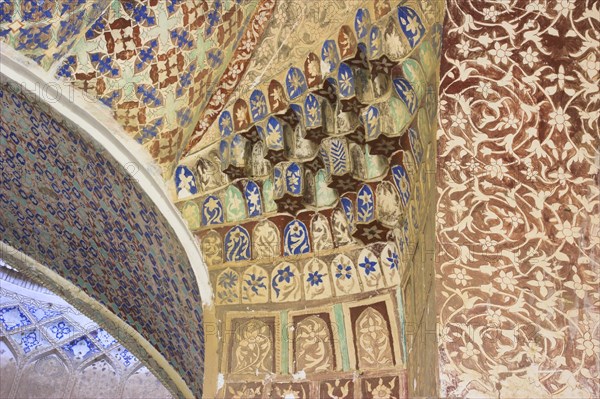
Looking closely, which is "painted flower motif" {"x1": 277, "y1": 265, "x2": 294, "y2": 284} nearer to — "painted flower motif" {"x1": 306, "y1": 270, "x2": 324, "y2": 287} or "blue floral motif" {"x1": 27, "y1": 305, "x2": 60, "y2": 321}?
"painted flower motif" {"x1": 306, "y1": 270, "x2": 324, "y2": 287}

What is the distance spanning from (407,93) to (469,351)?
1.11 m

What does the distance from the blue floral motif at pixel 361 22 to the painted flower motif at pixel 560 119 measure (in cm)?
92

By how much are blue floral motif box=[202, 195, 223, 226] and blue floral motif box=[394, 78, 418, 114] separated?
111 centimetres

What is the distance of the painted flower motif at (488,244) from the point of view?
3.04m

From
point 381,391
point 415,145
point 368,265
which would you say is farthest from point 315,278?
point 415,145

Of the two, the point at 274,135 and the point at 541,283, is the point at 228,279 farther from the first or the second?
the point at 541,283

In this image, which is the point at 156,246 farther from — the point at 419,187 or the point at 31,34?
the point at 419,187

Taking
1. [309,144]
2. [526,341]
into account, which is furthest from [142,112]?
[526,341]

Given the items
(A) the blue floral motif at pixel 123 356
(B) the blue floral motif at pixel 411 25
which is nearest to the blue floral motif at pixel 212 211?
(B) the blue floral motif at pixel 411 25

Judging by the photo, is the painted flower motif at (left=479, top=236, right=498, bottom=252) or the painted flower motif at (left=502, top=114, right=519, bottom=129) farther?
the painted flower motif at (left=502, top=114, right=519, bottom=129)

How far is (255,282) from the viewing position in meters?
4.19

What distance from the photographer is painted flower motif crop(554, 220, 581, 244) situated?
304 cm

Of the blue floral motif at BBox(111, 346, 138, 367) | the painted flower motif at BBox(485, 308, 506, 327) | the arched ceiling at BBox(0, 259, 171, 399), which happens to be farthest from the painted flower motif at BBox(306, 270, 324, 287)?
the blue floral motif at BBox(111, 346, 138, 367)

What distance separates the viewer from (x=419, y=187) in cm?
348
